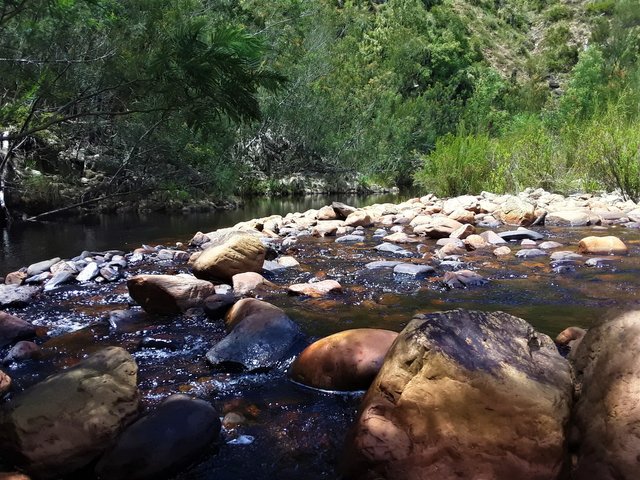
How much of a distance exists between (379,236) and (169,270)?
3.03 m

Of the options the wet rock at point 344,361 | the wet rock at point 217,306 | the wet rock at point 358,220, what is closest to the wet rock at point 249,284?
the wet rock at point 217,306

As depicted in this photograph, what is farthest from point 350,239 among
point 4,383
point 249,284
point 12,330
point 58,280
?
point 4,383

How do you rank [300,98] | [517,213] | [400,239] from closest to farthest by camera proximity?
1. [400,239]
2. [517,213]
3. [300,98]

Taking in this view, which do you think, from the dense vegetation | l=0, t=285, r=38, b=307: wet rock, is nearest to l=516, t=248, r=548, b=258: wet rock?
the dense vegetation

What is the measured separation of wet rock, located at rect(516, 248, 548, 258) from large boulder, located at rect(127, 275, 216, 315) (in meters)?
3.24

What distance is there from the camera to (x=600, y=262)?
4.66 m

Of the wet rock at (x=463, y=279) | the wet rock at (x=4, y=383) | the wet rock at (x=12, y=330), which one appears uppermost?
the wet rock at (x=4, y=383)

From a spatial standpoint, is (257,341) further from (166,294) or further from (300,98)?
(300,98)

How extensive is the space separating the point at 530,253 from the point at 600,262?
26.6 inches

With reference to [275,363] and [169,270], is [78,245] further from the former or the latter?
[275,363]

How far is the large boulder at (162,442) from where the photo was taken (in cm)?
174

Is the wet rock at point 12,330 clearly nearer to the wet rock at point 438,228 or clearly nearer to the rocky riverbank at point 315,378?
the rocky riverbank at point 315,378

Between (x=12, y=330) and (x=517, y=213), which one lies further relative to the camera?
(x=517, y=213)

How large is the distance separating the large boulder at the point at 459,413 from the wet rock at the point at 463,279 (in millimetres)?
2260
